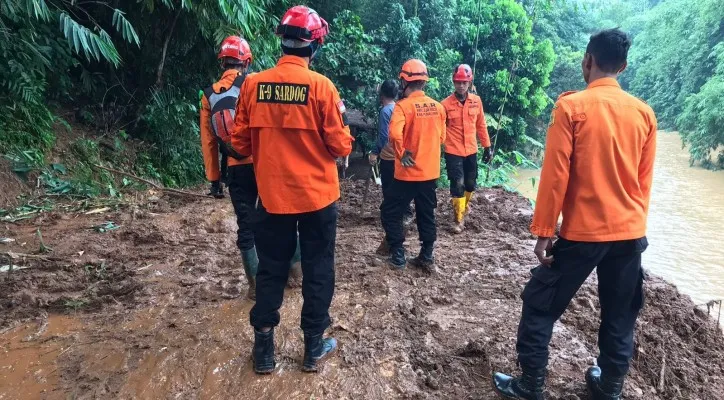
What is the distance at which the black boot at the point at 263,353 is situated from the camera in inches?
98.5

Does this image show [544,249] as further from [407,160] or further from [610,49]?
[407,160]

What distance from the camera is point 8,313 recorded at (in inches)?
122

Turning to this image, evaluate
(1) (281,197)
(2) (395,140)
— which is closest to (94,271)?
(1) (281,197)

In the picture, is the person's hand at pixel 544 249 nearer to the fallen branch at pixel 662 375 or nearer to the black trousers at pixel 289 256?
the black trousers at pixel 289 256

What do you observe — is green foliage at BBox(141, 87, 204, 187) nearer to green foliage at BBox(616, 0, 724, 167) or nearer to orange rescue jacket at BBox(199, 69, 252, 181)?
orange rescue jacket at BBox(199, 69, 252, 181)

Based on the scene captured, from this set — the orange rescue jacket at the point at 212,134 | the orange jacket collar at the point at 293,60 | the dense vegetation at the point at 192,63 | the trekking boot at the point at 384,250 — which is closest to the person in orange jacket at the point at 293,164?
the orange jacket collar at the point at 293,60

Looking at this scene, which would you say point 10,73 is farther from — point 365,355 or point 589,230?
point 589,230

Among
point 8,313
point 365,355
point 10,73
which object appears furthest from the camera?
point 10,73

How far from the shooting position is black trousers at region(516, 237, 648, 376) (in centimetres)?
218

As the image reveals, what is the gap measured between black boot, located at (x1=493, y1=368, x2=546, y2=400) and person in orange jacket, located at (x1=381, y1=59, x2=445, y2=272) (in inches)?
70.8

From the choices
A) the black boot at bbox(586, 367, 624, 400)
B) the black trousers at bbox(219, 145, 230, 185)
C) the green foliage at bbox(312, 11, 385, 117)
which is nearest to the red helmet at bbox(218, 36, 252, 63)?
the black trousers at bbox(219, 145, 230, 185)

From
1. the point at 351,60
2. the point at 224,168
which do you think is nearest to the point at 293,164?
the point at 224,168

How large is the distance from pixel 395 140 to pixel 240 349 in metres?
2.10

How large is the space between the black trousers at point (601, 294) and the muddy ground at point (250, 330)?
0.37 meters
